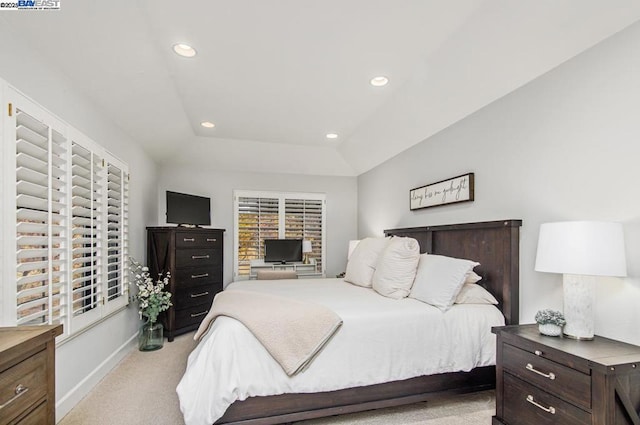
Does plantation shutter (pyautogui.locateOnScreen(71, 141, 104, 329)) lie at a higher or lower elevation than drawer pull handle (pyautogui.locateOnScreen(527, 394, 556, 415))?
higher

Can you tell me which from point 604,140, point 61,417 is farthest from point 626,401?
point 61,417

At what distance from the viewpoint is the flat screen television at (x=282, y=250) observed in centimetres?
540

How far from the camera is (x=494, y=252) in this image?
269cm

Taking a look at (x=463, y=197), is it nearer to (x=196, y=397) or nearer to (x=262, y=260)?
(x=196, y=397)

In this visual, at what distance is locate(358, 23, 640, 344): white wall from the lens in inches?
72.1

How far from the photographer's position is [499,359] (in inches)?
81.7

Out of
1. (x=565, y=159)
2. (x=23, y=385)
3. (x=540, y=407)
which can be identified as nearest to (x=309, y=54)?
(x=565, y=159)

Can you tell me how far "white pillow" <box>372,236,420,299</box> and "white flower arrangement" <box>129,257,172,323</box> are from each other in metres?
2.47

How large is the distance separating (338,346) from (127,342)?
2.71m

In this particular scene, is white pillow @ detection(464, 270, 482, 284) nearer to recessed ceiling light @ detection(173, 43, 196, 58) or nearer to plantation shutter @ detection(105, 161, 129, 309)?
recessed ceiling light @ detection(173, 43, 196, 58)

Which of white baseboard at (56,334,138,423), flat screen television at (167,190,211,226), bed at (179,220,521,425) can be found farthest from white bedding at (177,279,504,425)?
flat screen television at (167,190,211,226)

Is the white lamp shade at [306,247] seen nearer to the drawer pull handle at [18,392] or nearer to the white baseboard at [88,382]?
the white baseboard at [88,382]

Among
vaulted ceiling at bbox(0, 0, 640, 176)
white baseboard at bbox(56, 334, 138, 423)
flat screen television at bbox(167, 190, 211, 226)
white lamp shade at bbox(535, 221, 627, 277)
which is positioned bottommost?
white baseboard at bbox(56, 334, 138, 423)

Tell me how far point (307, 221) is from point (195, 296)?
2.17 meters
